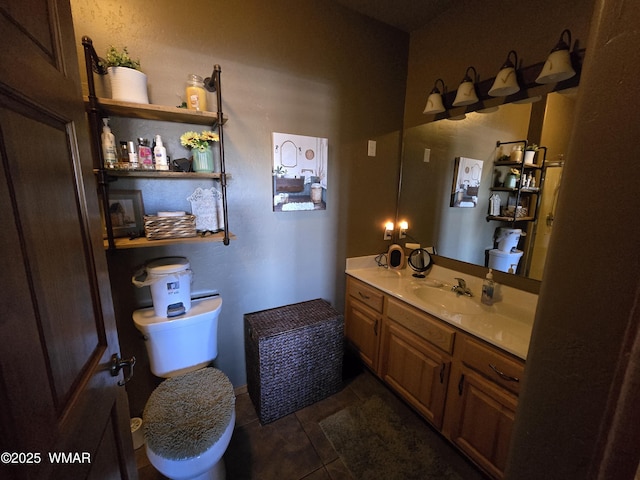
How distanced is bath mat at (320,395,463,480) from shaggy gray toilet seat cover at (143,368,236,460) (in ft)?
2.48

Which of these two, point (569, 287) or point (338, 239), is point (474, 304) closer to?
point (338, 239)

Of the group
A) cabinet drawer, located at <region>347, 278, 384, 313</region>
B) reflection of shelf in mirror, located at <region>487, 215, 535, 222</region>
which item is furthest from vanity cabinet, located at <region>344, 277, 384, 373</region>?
reflection of shelf in mirror, located at <region>487, 215, 535, 222</region>

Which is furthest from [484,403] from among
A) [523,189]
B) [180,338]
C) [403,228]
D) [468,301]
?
[180,338]

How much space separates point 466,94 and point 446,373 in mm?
1686

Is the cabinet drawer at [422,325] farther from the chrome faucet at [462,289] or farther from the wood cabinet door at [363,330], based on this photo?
the chrome faucet at [462,289]

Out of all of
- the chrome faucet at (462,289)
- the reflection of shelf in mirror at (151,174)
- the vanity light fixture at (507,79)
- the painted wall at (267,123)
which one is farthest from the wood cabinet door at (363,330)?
the vanity light fixture at (507,79)

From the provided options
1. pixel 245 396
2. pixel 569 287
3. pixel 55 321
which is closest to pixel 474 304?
pixel 569 287

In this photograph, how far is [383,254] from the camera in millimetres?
2320

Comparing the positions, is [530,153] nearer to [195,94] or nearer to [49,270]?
[195,94]

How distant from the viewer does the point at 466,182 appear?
181 cm

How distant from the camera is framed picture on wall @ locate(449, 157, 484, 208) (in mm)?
1756

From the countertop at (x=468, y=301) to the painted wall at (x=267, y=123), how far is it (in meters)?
0.29

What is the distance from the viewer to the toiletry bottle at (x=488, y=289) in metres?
1.57

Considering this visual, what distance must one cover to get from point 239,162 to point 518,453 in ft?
5.50
